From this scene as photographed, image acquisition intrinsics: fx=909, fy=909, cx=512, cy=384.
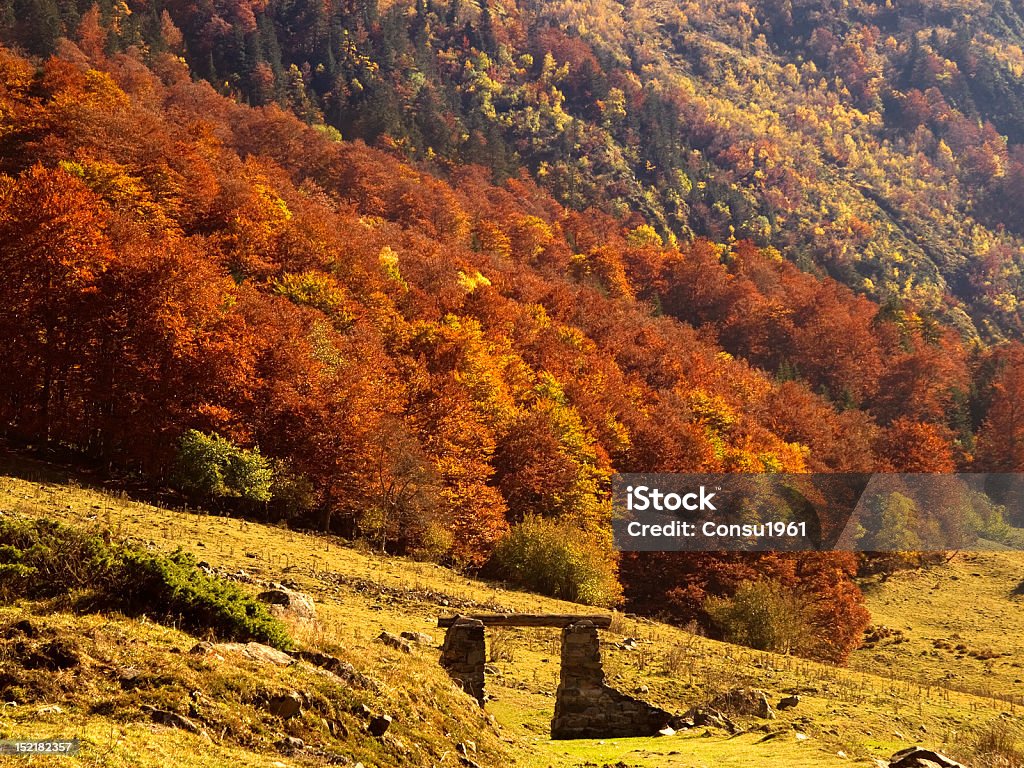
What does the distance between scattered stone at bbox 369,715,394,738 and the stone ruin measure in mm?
7307

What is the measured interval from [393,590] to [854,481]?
73739mm

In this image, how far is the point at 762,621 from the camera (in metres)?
47.8

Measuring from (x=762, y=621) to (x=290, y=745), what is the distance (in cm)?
4047

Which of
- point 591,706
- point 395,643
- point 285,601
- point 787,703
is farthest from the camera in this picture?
point 787,703

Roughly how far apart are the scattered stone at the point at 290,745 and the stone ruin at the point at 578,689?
868 cm

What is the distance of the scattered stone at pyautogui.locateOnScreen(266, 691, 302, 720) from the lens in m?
12.1

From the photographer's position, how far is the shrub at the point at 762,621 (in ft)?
155

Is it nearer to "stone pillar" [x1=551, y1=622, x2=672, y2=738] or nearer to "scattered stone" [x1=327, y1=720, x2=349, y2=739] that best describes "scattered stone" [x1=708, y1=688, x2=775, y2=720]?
"stone pillar" [x1=551, y1=622, x2=672, y2=738]

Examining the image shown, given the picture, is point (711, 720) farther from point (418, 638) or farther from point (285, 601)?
point (285, 601)

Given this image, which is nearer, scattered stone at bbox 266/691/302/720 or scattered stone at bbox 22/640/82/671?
scattered stone at bbox 22/640/82/671

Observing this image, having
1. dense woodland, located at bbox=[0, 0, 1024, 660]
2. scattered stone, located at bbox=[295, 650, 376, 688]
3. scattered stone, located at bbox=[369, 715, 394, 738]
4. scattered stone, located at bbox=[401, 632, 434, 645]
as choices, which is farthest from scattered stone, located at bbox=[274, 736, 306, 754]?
dense woodland, located at bbox=[0, 0, 1024, 660]

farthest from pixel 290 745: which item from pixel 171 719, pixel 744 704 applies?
pixel 744 704

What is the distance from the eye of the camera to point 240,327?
5184 cm

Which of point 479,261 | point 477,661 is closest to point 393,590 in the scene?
point 477,661
